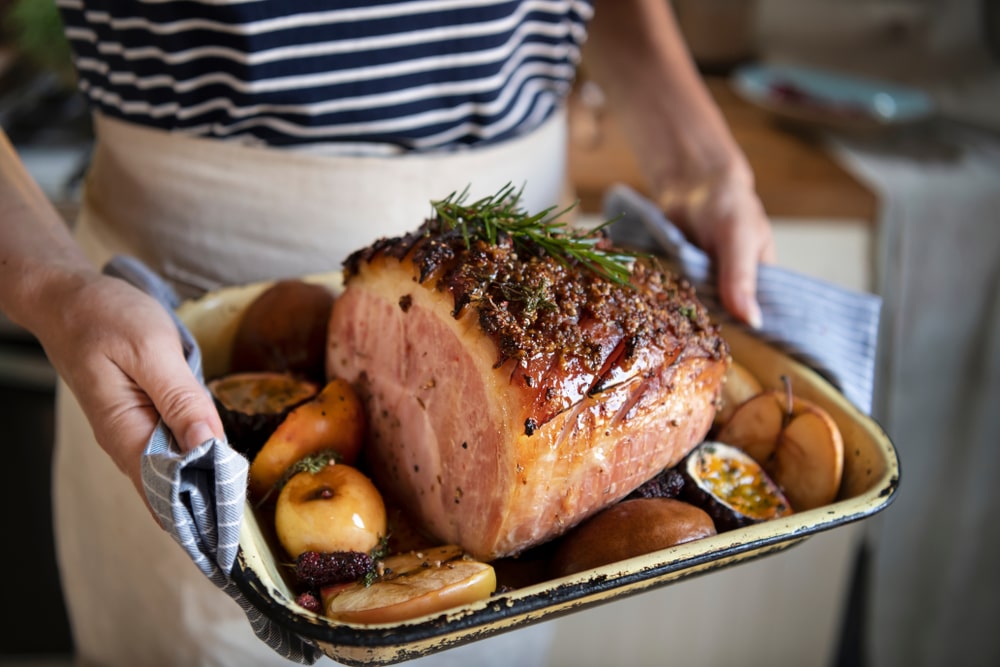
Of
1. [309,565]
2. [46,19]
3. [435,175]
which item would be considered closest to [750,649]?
[435,175]

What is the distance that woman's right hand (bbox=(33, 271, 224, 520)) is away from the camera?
0.83m

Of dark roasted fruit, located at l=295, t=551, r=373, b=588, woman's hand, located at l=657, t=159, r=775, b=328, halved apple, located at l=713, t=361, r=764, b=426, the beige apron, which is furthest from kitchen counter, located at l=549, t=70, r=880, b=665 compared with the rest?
dark roasted fruit, located at l=295, t=551, r=373, b=588

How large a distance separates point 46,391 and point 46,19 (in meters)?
0.91

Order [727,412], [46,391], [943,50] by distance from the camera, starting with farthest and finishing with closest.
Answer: [943,50]
[46,391]
[727,412]

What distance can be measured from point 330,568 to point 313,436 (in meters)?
0.17

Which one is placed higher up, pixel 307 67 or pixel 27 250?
pixel 307 67

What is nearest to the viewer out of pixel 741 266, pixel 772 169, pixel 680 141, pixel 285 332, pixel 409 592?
pixel 409 592

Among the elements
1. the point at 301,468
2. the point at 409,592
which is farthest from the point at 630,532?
the point at 301,468

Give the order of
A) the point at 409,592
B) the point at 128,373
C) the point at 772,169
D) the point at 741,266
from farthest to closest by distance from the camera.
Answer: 1. the point at 772,169
2. the point at 741,266
3. the point at 128,373
4. the point at 409,592

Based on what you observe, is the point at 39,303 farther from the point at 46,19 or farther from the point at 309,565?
the point at 46,19

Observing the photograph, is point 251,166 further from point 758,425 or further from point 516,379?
point 758,425

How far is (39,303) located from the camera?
98 centimetres

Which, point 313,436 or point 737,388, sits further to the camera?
point 737,388

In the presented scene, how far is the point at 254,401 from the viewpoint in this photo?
104 cm
